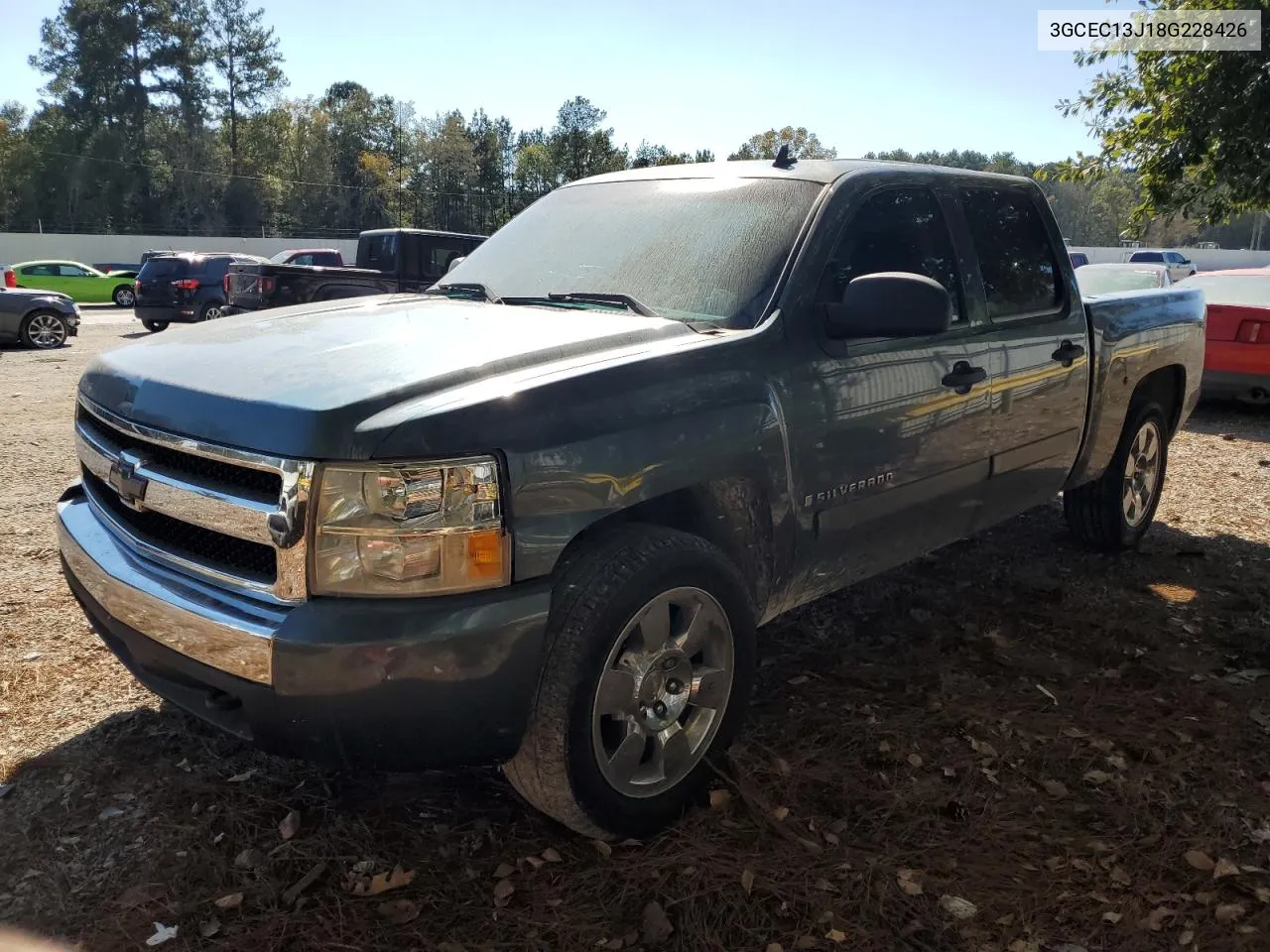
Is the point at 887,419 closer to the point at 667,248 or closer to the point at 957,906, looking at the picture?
the point at 667,248

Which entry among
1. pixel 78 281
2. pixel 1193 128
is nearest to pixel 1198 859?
pixel 1193 128

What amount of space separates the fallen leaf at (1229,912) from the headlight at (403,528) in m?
2.10

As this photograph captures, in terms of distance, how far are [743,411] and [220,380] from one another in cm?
140

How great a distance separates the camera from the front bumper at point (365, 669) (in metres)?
2.19

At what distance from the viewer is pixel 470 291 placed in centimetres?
368

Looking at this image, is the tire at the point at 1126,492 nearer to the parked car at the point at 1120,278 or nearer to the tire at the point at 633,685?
the tire at the point at 633,685

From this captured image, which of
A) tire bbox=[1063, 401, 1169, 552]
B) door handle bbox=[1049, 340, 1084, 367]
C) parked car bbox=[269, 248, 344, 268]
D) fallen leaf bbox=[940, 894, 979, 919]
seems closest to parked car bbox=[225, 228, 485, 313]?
tire bbox=[1063, 401, 1169, 552]

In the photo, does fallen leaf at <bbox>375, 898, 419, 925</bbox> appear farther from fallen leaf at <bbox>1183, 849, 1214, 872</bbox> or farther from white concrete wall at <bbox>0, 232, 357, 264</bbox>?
white concrete wall at <bbox>0, 232, 357, 264</bbox>

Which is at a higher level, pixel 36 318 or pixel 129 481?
pixel 36 318

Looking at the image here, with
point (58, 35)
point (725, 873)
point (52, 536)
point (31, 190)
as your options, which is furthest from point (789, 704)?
point (58, 35)

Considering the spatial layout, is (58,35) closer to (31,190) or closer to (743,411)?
(31,190)

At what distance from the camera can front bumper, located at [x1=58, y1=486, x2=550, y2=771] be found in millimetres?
2188

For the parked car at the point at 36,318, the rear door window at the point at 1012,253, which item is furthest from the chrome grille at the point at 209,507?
the parked car at the point at 36,318

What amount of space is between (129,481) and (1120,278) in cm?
1187
